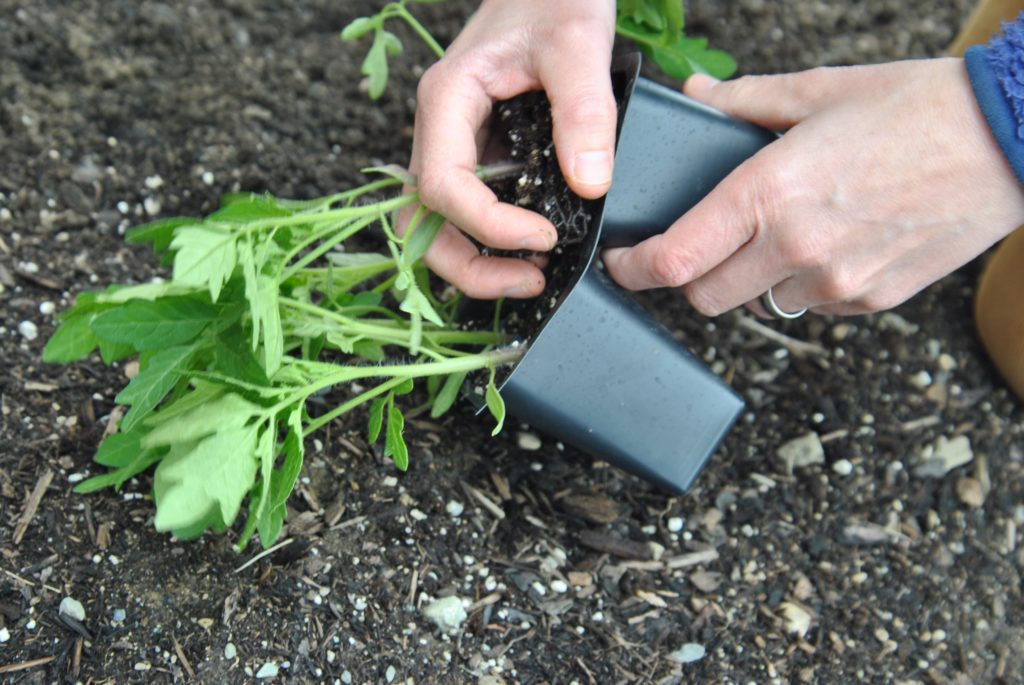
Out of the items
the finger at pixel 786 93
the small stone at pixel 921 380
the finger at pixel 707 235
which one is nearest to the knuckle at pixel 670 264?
the finger at pixel 707 235

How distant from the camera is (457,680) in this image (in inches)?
52.1

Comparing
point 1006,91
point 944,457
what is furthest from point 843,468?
point 1006,91

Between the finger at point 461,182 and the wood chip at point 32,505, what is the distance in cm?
68

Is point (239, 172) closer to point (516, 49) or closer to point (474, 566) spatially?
point (516, 49)

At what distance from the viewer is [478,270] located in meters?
1.30

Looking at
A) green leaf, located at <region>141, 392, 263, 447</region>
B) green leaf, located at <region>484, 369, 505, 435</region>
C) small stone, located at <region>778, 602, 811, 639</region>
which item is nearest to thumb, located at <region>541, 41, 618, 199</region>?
green leaf, located at <region>484, 369, 505, 435</region>

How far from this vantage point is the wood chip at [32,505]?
4.30 ft

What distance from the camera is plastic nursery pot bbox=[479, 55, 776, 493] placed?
1279 mm

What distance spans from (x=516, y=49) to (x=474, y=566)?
753 millimetres

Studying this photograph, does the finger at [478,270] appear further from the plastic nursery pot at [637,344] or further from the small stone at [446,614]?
the small stone at [446,614]

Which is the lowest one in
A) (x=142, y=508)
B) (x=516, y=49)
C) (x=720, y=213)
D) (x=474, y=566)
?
(x=474, y=566)

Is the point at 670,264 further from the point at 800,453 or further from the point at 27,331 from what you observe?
the point at 27,331

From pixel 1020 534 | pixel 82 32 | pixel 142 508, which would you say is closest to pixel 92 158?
pixel 82 32

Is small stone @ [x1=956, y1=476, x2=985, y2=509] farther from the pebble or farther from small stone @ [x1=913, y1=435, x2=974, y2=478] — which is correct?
the pebble
